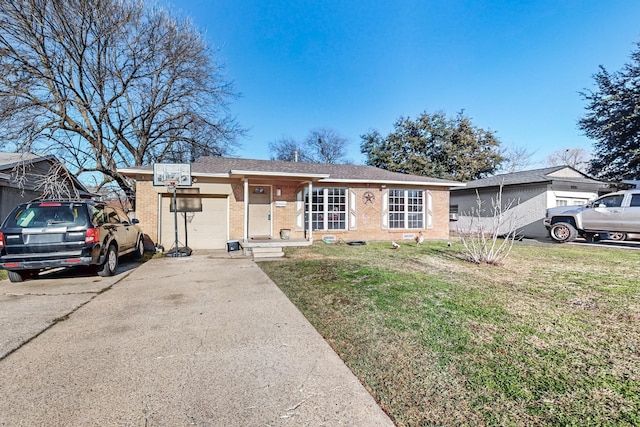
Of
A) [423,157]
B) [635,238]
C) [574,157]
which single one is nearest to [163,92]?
[423,157]

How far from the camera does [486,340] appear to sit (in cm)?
296

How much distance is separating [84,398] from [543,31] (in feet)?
46.3

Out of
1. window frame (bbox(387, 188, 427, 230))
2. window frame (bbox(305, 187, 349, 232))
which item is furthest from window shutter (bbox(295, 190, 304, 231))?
window frame (bbox(387, 188, 427, 230))

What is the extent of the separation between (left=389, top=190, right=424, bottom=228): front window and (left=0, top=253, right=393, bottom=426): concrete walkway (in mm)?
9831

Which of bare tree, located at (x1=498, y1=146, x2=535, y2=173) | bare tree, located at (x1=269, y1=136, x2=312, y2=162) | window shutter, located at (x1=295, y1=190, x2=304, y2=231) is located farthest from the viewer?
bare tree, located at (x1=269, y1=136, x2=312, y2=162)

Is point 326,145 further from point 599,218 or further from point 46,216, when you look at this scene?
point 46,216

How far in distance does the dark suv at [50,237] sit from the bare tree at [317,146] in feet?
107

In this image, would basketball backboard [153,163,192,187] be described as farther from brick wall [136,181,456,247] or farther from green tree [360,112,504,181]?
green tree [360,112,504,181]

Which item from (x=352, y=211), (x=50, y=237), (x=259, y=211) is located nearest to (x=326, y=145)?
(x=352, y=211)

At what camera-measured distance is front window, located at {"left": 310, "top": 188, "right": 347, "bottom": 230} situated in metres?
12.2

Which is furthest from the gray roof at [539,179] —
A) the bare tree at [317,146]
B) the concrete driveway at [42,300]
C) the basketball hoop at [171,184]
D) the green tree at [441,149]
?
the bare tree at [317,146]

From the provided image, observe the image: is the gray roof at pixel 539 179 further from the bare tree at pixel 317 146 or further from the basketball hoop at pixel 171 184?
the bare tree at pixel 317 146

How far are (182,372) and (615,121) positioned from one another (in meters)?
26.2

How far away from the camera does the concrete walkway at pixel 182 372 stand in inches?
76.5
